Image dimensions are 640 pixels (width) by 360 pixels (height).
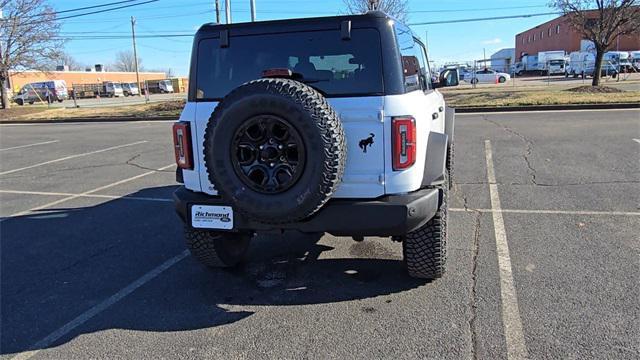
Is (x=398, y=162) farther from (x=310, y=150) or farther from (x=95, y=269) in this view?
(x=95, y=269)

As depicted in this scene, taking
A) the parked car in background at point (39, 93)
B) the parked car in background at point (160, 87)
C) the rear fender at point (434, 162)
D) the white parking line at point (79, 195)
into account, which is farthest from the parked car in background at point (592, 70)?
the parked car in background at point (160, 87)

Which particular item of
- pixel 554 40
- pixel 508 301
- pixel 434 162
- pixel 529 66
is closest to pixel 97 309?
pixel 434 162

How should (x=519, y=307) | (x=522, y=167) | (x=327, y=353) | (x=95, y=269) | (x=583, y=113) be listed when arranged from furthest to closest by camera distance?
(x=583, y=113)
(x=522, y=167)
(x=95, y=269)
(x=519, y=307)
(x=327, y=353)

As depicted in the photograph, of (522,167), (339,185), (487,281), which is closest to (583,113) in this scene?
(522,167)

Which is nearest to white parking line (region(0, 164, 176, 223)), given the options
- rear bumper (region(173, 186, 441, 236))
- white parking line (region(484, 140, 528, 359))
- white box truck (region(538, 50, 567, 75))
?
rear bumper (region(173, 186, 441, 236))

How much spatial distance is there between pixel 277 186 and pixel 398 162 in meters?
0.82

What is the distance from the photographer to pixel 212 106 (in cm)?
356

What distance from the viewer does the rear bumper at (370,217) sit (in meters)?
3.19

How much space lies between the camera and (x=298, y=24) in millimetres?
3506

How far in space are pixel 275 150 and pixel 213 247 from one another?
52.3 inches

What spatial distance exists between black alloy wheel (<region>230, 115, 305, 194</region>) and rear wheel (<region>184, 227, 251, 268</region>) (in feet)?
2.73

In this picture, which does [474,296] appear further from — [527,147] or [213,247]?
[527,147]

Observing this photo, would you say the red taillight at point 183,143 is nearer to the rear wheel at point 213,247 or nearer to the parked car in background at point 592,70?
the rear wheel at point 213,247

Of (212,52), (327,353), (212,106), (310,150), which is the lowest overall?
(327,353)
